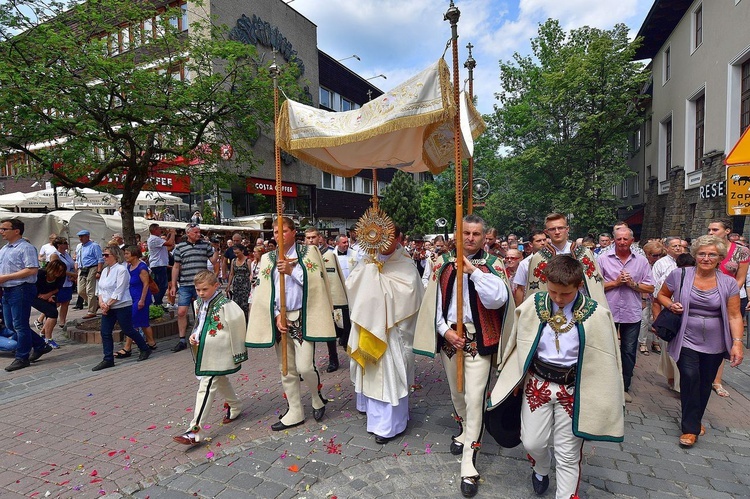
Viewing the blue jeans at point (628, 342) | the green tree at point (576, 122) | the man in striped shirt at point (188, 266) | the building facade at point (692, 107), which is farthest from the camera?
the green tree at point (576, 122)

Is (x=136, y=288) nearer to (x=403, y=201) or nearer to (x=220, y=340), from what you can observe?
(x=220, y=340)

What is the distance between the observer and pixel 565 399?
9.00ft

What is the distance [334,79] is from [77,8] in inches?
937

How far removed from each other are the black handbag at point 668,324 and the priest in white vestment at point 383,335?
220 cm

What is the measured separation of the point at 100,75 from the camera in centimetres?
706

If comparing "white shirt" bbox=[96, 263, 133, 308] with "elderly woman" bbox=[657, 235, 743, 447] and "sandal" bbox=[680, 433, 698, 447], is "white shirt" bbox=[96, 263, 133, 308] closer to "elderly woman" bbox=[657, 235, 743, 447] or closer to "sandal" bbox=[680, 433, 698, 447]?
"elderly woman" bbox=[657, 235, 743, 447]

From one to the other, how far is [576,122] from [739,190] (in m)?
19.8

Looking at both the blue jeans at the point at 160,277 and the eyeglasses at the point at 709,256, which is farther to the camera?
the blue jeans at the point at 160,277

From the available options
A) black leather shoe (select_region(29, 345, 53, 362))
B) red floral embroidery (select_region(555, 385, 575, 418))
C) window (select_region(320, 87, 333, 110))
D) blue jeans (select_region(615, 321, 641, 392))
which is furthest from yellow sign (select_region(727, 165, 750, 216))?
window (select_region(320, 87, 333, 110))

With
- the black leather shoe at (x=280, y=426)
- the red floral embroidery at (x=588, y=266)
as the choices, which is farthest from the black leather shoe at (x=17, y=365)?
the red floral embroidery at (x=588, y=266)

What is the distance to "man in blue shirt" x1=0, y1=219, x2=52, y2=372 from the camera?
613 cm

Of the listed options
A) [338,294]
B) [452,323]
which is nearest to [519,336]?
[452,323]

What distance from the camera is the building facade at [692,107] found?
14.6 meters

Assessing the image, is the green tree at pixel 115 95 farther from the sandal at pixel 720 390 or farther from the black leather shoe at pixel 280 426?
the sandal at pixel 720 390
